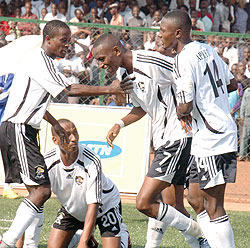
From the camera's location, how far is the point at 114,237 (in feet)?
19.9

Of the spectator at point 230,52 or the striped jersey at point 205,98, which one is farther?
the spectator at point 230,52

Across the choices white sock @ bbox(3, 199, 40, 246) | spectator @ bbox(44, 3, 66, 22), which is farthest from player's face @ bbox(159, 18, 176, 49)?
spectator @ bbox(44, 3, 66, 22)

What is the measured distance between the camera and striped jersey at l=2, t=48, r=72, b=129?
19.9 feet

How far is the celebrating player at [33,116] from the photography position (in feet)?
19.6

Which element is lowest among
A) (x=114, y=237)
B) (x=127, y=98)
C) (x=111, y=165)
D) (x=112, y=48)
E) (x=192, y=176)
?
(x=111, y=165)

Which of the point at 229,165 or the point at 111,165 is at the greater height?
the point at 229,165

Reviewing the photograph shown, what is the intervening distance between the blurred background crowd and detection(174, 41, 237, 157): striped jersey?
5707 millimetres

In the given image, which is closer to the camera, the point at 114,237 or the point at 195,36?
the point at 114,237

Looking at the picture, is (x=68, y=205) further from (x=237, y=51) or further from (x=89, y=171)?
(x=237, y=51)

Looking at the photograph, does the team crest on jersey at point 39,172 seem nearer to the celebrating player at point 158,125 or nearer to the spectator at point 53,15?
the celebrating player at point 158,125

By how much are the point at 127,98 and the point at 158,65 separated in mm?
557

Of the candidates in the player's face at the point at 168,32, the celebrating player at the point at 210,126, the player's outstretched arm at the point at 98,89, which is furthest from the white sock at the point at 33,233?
the player's face at the point at 168,32

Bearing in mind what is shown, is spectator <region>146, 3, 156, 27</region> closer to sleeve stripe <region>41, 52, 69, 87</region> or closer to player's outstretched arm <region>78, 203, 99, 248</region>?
sleeve stripe <region>41, 52, 69, 87</region>

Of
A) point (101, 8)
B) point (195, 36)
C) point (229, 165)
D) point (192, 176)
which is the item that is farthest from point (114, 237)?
point (101, 8)
